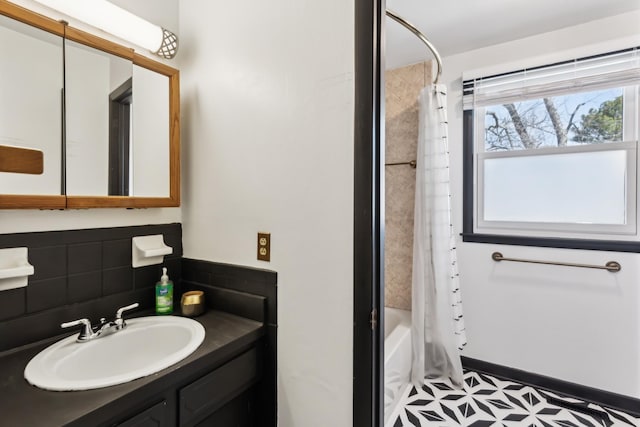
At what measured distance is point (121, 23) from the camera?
45.0 inches

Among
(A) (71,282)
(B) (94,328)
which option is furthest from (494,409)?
(A) (71,282)

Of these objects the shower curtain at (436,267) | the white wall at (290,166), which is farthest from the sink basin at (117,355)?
the shower curtain at (436,267)

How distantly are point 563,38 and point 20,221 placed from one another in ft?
9.68

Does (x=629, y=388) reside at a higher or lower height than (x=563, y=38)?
lower

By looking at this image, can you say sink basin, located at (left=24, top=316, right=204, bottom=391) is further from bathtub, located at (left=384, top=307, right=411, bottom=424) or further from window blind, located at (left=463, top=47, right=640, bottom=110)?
window blind, located at (left=463, top=47, right=640, bottom=110)

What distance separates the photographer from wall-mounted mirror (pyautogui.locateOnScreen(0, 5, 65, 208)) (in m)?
0.91

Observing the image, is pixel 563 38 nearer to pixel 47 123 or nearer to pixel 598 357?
pixel 598 357

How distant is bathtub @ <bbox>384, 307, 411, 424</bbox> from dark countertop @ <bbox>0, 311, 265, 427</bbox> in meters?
1.01

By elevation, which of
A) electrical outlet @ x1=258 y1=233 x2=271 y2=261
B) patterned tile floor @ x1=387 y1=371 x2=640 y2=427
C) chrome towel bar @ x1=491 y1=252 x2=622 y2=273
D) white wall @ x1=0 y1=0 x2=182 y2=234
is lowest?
patterned tile floor @ x1=387 y1=371 x2=640 y2=427

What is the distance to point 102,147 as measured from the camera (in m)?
1.13

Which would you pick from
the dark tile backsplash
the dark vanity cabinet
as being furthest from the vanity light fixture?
the dark vanity cabinet

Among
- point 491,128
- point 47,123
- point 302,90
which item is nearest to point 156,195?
point 47,123

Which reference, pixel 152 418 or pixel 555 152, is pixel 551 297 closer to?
pixel 555 152

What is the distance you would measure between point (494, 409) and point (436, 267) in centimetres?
88
